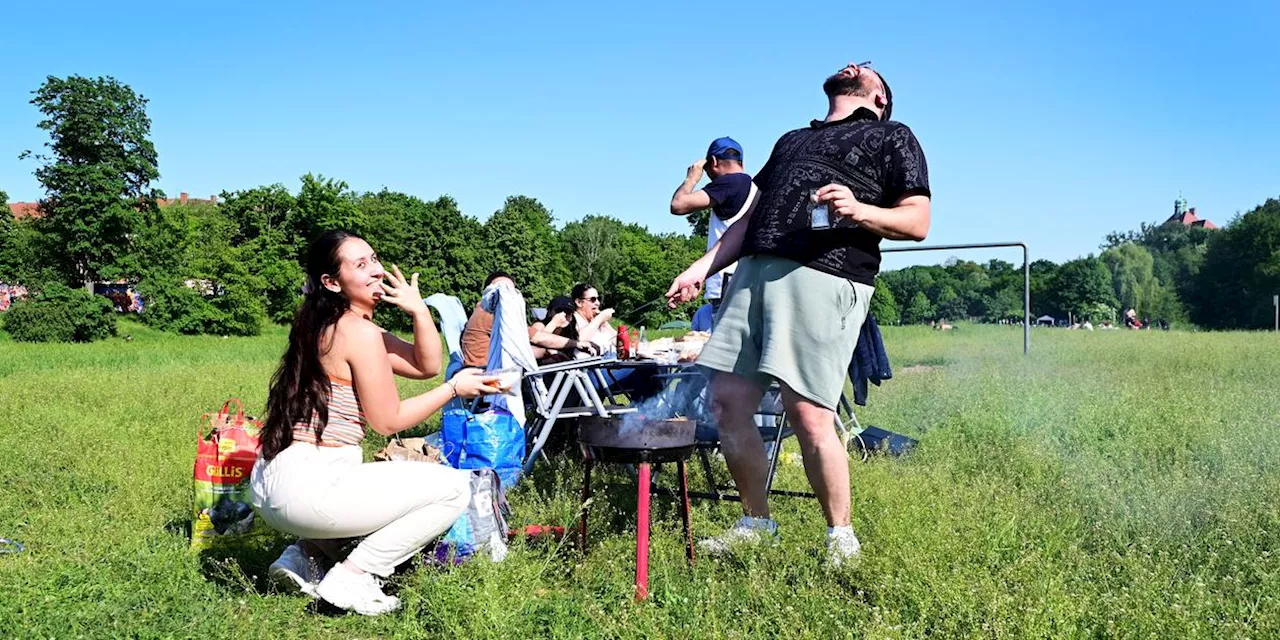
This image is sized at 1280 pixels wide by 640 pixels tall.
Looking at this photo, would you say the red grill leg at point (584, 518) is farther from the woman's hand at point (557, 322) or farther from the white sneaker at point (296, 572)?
the woman's hand at point (557, 322)

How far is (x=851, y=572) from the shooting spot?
9.97 feet

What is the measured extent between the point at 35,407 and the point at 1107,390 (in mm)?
10373

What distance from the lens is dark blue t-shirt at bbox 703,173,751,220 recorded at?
4734 mm

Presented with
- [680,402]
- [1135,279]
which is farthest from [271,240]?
[1135,279]

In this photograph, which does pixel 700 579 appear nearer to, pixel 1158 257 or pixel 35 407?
pixel 35 407

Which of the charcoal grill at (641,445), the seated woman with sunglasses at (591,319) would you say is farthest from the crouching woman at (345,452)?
the seated woman with sunglasses at (591,319)

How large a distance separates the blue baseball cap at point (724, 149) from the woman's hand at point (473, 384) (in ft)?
7.64

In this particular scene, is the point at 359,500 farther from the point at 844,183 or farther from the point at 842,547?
the point at 844,183

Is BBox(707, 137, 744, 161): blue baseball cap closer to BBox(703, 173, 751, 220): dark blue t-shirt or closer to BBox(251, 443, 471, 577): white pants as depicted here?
BBox(703, 173, 751, 220): dark blue t-shirt

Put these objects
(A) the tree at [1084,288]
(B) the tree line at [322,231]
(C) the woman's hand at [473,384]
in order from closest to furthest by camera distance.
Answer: (C) the woman's hand at [473,384] < (B) the tree line at [322,231] < (A) the tree at [1084,288]

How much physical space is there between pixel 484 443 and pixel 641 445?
203cm

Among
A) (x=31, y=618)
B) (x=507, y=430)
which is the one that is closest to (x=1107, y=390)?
(x=507, y=430)

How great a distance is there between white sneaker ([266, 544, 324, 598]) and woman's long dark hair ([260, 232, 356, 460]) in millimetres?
424

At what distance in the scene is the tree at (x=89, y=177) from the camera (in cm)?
3241
